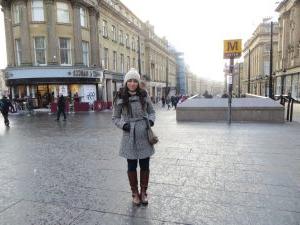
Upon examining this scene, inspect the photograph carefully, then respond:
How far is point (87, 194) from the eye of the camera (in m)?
4.21

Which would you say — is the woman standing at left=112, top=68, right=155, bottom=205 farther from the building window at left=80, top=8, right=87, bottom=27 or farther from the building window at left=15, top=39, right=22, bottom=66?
the building window at left=80, top=8, right=87, bottom=27

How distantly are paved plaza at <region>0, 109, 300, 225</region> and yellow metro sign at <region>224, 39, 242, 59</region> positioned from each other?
4.97m

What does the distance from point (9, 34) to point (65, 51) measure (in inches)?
221

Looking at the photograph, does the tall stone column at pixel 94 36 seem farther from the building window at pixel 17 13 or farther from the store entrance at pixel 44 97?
the building window at pixel 17 13

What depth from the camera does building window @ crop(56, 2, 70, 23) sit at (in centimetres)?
2589

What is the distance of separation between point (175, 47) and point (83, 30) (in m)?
71.8

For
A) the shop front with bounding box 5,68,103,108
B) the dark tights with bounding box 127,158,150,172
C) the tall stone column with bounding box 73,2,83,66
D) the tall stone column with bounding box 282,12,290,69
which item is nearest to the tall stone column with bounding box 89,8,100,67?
the shop front with bounding box 5,68,103,108

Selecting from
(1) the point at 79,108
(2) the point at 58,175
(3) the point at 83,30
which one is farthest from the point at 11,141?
(3) the point at 83,30

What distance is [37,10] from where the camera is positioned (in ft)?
83.0

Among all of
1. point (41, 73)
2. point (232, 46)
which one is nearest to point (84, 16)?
point (41, 73)

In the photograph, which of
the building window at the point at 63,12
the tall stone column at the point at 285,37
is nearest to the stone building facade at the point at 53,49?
the building window at the point at 63,12

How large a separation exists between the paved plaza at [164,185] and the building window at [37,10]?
20.8 meters

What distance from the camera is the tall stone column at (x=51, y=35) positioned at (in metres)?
25.1

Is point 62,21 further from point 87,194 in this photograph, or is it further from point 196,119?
point 87,194
